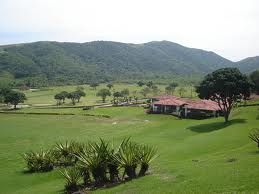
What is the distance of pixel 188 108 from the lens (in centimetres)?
8081

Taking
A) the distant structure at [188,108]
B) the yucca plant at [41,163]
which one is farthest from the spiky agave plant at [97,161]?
the distant structure at [188,108]

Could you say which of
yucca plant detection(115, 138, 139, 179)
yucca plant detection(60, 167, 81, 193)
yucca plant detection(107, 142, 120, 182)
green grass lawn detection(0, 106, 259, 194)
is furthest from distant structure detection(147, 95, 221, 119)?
yucca plant detection(60, 167, 81, 193)

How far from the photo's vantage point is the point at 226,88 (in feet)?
192

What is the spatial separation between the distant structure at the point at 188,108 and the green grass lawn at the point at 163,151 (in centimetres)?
459

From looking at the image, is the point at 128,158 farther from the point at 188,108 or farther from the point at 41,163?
the point at 188,108

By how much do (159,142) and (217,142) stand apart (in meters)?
8.34

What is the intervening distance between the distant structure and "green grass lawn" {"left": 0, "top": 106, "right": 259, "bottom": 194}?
4586mm

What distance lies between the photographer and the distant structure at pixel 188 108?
7669 centimetres

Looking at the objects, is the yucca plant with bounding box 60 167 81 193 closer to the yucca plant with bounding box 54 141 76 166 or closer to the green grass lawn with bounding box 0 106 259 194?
the green grass lawn with bounding box 0 106 259 194

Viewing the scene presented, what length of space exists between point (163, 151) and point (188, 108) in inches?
1704

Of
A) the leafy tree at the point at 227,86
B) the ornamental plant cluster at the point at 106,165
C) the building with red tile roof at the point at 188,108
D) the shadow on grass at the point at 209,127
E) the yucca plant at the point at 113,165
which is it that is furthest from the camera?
the building with red tile roof at the point at 188,108

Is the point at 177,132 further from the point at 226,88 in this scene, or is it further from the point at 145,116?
the point at 145,116

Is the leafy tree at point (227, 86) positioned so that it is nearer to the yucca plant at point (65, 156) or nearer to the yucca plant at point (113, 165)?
the yucca plant at point (65, 156)

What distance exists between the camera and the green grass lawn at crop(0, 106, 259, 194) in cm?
1989
